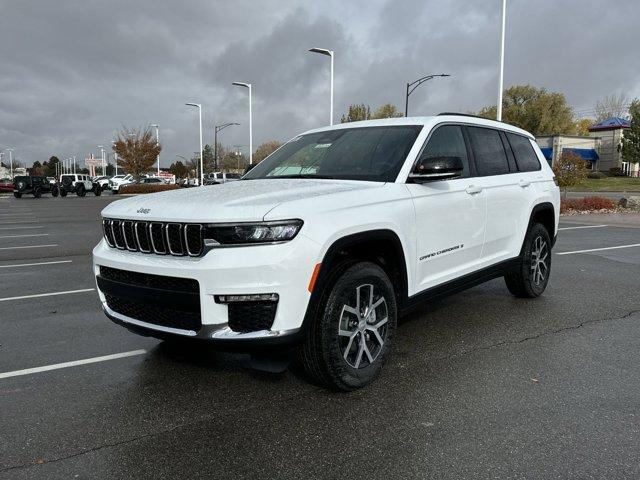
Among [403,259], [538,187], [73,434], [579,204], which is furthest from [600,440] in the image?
[579,204]

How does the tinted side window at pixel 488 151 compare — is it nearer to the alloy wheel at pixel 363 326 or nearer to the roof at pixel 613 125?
the alloy wheel at pixel 363 326

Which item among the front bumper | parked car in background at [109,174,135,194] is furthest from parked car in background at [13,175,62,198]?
the front bumper

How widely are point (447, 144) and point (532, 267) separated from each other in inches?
88.1

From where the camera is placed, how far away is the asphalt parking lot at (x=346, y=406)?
2793mm

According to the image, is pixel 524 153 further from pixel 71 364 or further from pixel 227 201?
pixel 71 364

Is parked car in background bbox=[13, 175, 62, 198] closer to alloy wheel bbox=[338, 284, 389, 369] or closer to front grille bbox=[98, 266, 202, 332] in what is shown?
front grille bbox=[98, 266, 202, 332]

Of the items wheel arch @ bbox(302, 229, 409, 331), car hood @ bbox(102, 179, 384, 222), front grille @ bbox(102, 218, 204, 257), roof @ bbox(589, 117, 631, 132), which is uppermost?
roof @ bbox(589, 117, 631, 132)

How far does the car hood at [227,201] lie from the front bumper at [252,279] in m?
0.22

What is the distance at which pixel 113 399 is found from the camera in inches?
141

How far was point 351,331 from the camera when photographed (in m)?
3.59

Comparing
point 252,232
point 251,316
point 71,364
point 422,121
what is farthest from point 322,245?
point 71,364

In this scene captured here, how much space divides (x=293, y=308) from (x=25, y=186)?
46.6 meters

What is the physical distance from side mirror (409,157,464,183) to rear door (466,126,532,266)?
981mm

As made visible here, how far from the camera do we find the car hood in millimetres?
3117
